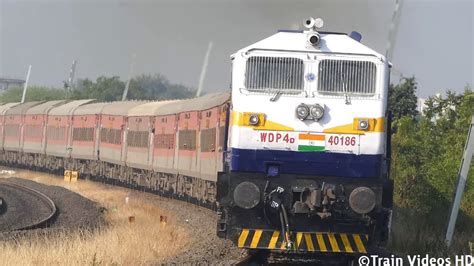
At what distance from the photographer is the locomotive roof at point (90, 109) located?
37.6m

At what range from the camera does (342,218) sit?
10.1 m

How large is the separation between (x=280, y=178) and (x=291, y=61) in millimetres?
1683

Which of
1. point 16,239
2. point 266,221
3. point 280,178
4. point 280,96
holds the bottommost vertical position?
point 16,239

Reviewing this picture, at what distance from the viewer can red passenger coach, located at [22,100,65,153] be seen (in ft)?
145

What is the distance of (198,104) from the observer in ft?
77.7

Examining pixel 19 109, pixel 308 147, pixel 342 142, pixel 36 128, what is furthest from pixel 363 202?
pixel 19 109

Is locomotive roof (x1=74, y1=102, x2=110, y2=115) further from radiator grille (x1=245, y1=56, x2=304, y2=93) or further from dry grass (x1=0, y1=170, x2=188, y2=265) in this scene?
radiator grille (x1=245, y1=56, x2=304, y2=93)

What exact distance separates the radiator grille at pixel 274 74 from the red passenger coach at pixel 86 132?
27.5 m

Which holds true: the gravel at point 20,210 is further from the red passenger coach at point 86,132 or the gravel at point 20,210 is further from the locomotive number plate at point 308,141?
the locomotive number plate at point 308,141

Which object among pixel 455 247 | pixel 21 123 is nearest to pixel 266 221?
pixel 455 247

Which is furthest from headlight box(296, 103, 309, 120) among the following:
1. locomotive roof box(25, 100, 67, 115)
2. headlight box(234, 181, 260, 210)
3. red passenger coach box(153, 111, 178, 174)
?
locomotive roof box(25, 100, 67, 115)

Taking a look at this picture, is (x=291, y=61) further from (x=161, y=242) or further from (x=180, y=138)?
(x=180, y=138)

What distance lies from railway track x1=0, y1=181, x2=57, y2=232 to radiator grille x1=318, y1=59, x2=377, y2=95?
1079 cm

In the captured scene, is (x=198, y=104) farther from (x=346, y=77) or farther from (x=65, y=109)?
(x=65, y=109)
